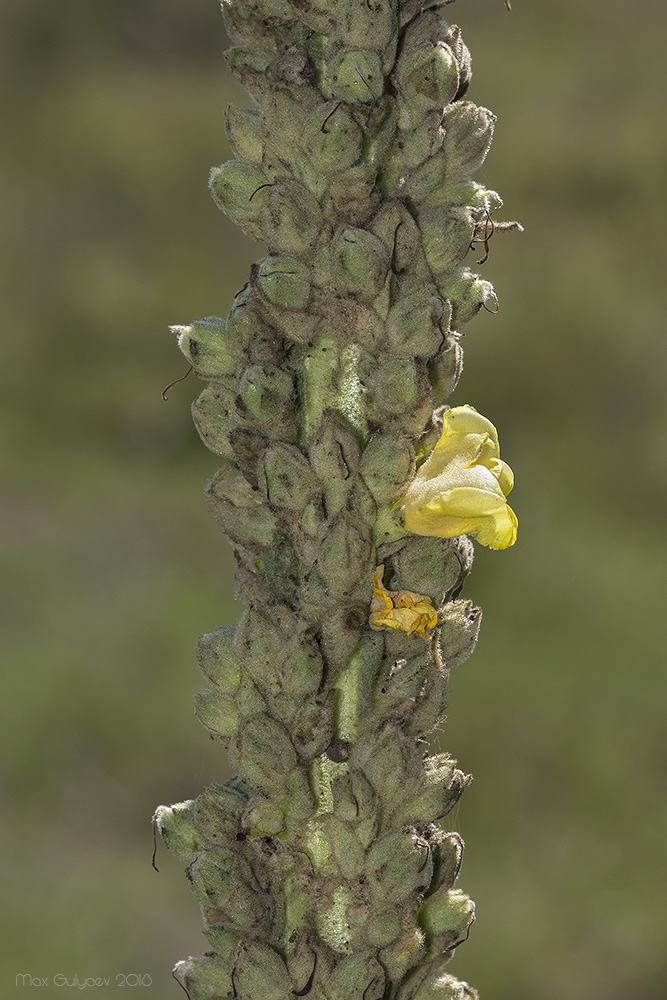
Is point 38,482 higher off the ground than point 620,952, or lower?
higher

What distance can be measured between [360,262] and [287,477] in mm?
192

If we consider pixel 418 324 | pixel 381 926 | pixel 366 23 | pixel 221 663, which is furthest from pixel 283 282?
pixel 381 926

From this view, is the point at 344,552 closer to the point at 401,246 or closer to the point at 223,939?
the point at 401,246

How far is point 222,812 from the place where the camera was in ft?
3.16

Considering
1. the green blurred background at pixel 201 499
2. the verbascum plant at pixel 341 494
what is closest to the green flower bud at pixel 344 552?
the verbascum plant at pixel 341 494

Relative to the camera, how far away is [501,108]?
655 centimetres

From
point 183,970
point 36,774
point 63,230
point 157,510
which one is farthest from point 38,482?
point 183,970

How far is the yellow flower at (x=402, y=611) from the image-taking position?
0.92m

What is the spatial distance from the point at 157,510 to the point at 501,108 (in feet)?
10.7

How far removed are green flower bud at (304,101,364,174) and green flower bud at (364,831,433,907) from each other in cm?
58

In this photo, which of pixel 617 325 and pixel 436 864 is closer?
pixel 436 864

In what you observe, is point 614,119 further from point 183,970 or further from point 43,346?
point 183,970

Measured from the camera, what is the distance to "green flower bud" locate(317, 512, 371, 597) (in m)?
0.91

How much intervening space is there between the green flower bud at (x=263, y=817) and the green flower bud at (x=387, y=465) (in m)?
0.29
